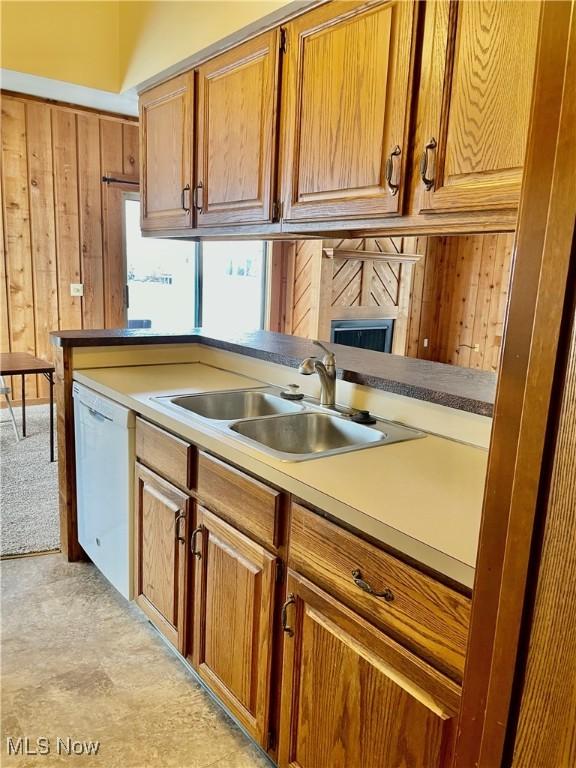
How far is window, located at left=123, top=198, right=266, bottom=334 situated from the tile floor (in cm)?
342

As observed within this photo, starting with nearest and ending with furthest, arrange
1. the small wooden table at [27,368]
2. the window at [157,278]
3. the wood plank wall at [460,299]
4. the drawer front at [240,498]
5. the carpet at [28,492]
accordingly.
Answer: the drawer front at [240,498] → the carpet at [28,492] → the small wooden table at [27,368] → the window at [157,278] → the wood plank wall at [460,299]

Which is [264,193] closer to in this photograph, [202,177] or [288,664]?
[202,177]

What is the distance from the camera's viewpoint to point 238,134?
2096 mm

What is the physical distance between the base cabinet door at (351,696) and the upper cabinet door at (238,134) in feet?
4.54

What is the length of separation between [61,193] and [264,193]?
3528 mm

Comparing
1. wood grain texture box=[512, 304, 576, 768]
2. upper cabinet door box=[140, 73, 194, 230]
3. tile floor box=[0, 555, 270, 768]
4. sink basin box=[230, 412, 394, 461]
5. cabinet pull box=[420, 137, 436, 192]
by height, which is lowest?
tile floor box=[0, 555, 270, 768]

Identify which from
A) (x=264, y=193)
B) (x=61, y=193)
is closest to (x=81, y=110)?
(x=61, y=193)

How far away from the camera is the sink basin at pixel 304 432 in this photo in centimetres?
175

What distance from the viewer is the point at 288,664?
1289 millimetres

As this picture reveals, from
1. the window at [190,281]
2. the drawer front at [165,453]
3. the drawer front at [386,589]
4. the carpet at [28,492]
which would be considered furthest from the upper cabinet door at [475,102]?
the window at [190,281]

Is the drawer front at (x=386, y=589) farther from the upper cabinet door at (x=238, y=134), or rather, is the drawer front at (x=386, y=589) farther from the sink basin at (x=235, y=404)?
the upper cabinet door at (x=238, y=134)

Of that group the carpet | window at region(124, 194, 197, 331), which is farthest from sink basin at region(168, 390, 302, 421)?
window at region(124, 194, 197, 331)

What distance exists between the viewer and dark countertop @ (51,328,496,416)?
161 centimetres

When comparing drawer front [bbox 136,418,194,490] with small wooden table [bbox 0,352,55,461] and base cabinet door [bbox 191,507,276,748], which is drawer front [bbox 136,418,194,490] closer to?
base cabinet door [bbox 191,507,276,748]
